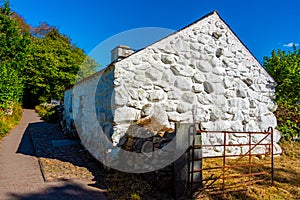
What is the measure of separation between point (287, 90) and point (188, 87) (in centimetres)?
589

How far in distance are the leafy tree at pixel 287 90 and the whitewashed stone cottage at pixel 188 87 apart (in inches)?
67.9

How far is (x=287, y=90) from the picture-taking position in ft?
28.2

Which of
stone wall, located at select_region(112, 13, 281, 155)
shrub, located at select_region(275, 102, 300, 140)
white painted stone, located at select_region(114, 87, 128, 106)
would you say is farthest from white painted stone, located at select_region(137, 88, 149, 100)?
shrub, located at select_region(275, 102, 300, 140)

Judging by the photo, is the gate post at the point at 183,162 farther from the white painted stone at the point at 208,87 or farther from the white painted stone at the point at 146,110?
the white painted stone at the point at 208,87

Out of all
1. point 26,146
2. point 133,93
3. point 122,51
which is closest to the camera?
point 133,93

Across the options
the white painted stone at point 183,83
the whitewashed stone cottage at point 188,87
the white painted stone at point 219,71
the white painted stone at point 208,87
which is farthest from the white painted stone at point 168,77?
the white painted stone at point 219,71

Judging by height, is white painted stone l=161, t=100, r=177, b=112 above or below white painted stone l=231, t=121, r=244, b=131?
above

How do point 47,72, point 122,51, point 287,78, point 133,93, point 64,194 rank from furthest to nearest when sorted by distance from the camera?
point 47,72, point 287,78, point 122,51, point 133,93, point 64,194

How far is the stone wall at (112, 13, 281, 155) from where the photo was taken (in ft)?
14.5

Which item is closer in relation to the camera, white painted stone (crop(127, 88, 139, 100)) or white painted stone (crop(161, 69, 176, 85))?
white painted stone (crop(127, 88, 139, 100))

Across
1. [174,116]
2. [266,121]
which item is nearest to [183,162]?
[174,116]

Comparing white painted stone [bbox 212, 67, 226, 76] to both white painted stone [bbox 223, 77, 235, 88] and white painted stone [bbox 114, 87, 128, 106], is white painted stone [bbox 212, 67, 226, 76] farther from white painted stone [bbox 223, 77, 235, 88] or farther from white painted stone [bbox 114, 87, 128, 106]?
white painted stone [bbox 114, 87, 128, 106]

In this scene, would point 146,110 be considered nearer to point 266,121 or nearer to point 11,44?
point 266,121

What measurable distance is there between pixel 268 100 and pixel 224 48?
6.57ft
